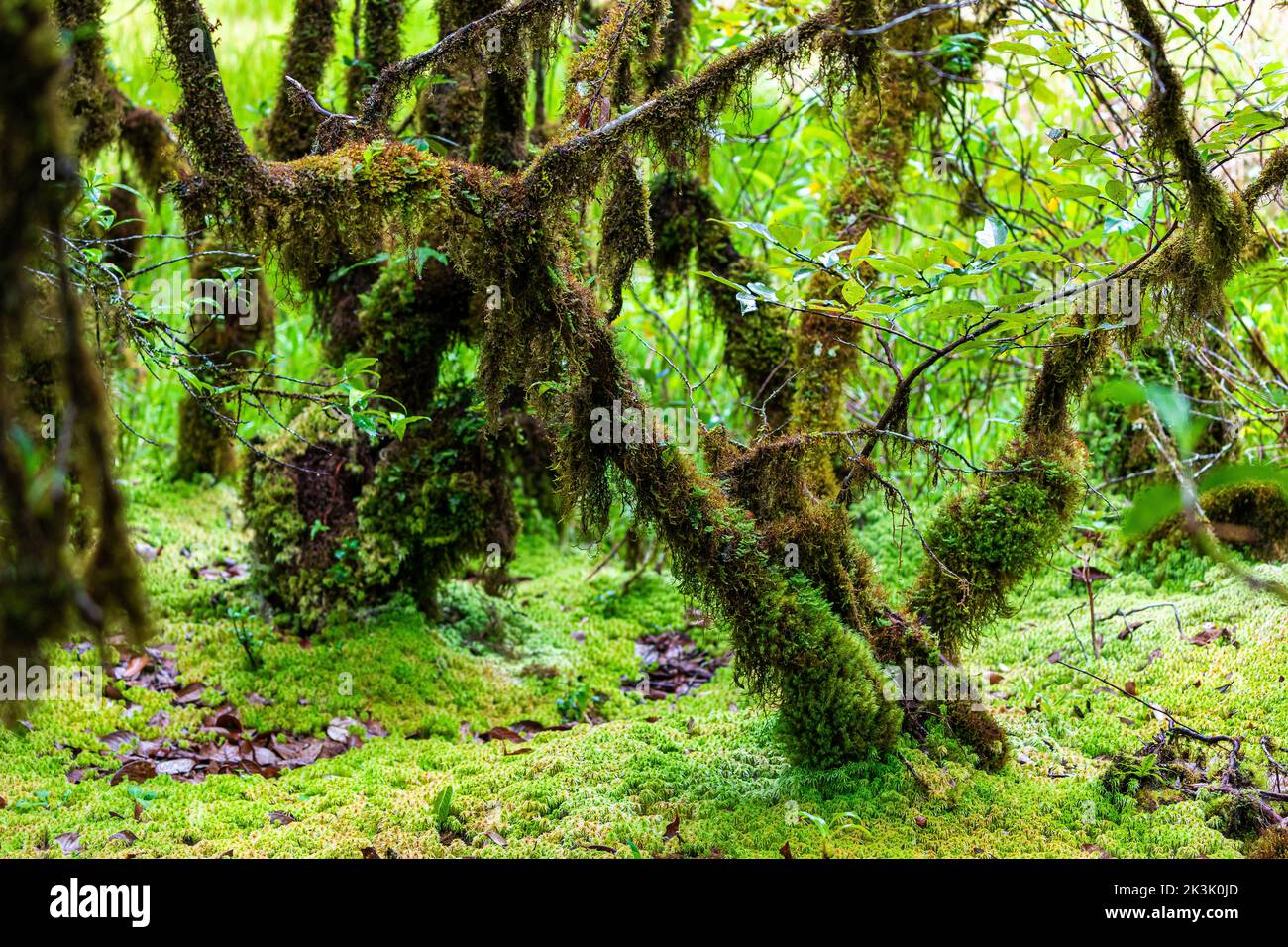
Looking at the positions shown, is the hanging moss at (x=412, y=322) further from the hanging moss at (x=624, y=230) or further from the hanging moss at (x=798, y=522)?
the hanging moss at (x=798, y=522)

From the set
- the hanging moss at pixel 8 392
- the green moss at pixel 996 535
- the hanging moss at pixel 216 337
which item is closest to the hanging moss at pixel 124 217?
the hanging moss at pixel 216 337

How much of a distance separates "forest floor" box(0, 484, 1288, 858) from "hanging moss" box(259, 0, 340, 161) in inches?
86.3

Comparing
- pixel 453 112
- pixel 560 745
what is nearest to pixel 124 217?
pixel 453 112

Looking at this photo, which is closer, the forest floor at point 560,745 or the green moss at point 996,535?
Result: the forest floor at point 560,745

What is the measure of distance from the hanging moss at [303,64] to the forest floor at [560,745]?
219 cm

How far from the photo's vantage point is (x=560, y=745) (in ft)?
11.6

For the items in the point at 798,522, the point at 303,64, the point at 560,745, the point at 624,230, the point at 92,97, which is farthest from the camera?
the point at 92,97

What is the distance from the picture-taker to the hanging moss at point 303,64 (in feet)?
15.4

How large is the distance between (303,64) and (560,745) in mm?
3506

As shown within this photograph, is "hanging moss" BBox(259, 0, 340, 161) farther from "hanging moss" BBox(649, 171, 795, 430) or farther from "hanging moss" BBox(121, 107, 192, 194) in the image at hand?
"hanging moss" BBox(649, 171, 795, 430)

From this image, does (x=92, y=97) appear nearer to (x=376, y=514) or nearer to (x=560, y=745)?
(x=376, y=514)

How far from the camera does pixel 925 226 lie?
739cm

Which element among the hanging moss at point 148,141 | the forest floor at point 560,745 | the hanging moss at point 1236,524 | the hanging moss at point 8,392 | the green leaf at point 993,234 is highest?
the hanging moss at point 148,141
